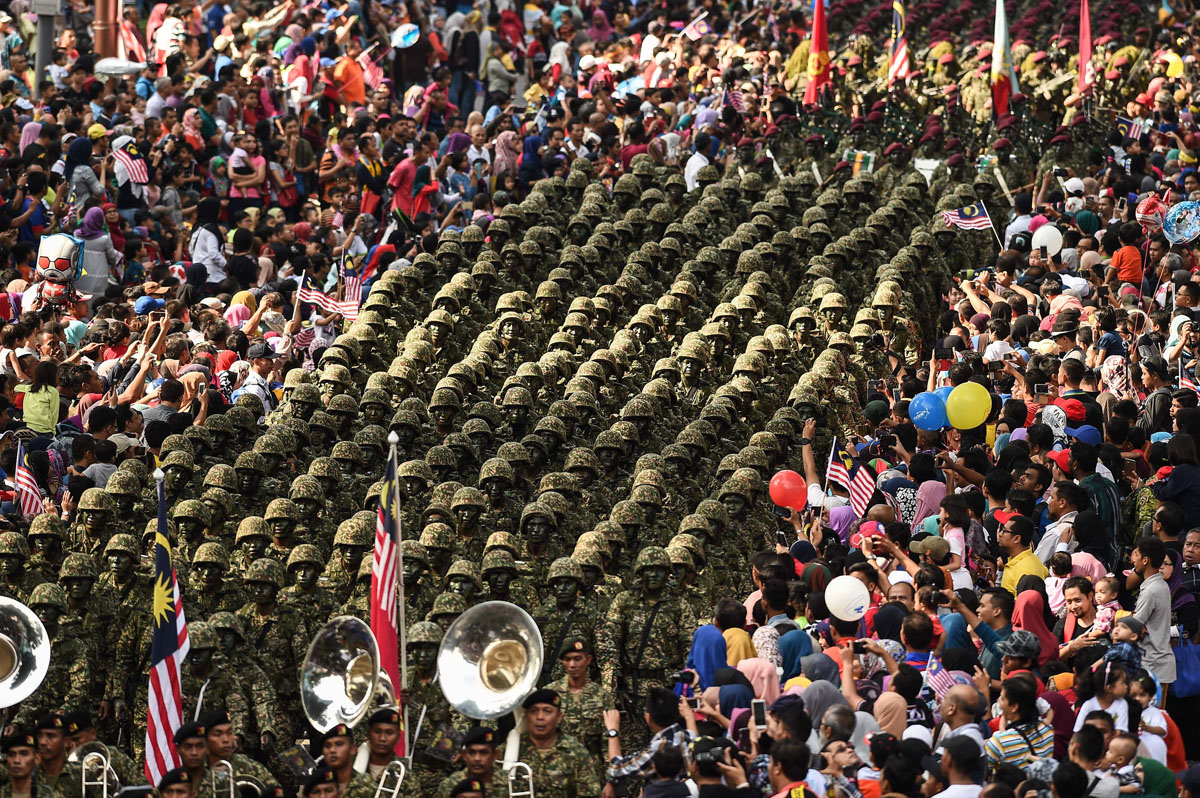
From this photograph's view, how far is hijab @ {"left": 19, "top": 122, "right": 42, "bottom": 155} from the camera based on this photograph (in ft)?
76.8

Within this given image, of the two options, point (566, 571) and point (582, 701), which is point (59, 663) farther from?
point (582, 701)

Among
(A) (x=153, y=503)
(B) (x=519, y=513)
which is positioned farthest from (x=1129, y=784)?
(A) (x=153, y=503)

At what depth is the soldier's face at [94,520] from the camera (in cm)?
1563

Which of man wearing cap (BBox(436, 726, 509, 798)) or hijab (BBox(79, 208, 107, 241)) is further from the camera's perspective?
hijab (BBox(79, 208, 107, 241))

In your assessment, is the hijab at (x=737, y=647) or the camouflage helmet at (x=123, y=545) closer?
the hijab at (x=737, y=647)

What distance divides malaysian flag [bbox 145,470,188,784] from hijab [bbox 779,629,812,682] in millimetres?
3631

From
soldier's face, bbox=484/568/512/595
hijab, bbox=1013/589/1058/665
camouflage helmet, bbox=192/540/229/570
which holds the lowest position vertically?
camouflage helmet, bbox=192/540/229/570

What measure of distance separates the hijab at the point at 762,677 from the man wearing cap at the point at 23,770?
3.99 metres

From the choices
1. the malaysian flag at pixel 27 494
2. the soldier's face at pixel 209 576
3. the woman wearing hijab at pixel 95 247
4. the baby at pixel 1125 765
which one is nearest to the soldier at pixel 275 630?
the soldier's face at pixel 209 576

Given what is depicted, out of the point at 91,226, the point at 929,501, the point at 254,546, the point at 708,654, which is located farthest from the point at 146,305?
the point at 708,654

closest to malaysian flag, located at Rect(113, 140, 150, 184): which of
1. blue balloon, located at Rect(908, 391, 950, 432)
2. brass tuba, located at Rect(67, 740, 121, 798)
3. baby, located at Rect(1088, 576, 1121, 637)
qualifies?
blue balloon, located at Rect(908, 391, 950, 432)

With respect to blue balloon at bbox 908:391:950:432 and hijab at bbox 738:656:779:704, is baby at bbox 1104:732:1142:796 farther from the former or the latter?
blue balloon at bbox 908:391:950:432

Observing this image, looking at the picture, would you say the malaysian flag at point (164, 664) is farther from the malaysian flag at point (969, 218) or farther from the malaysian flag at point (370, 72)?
the malaysian flag at point (370, 72)

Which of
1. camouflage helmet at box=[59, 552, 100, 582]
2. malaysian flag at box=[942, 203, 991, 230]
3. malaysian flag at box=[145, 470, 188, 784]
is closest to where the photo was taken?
malaysian flag at box=[145, 470, 188, 784]
